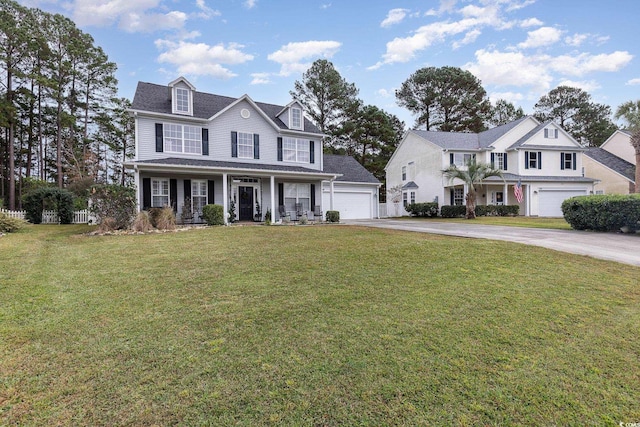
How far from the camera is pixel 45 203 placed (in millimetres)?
16625

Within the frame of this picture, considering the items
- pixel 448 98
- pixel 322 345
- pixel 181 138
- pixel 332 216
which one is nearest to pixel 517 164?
pixel 448 98

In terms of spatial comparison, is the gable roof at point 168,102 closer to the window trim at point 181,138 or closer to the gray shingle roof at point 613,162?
the window trim at point 181,138

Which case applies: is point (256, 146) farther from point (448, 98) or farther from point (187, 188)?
point (448, 98)

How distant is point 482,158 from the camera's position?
26000mm

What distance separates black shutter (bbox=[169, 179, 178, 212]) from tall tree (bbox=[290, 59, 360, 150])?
22110 millimetres

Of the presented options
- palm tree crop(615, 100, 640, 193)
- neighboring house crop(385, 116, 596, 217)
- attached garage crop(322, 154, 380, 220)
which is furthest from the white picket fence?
palm tree crop(615, 100, 640, 193)

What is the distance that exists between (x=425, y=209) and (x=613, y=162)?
2005 centimetres

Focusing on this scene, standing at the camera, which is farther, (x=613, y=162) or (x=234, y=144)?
(x=613, y=162)

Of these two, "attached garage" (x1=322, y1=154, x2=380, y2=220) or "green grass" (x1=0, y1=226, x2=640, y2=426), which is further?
"attached garage" (x1=322, y1=154, x2=380, y2=220)

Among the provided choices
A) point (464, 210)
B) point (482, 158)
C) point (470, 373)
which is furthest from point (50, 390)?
point (482, 158)

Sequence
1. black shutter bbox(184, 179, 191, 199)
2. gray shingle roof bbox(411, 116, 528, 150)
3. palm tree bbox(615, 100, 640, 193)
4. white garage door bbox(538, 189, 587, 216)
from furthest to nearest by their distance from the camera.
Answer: gray shingle roof bbox(411, 116, 528, 150) → white garage door bbox(538, 189, 587, 216) → palm tree bbox(615, 100, 640, 193) → black shutter bbox(184, 179, 191, 199)

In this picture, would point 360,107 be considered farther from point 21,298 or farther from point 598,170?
point 21,298

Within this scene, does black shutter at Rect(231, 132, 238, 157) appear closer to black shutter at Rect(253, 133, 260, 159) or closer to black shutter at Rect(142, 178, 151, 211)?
black shutter at Rect(253, 133, 260, 159)

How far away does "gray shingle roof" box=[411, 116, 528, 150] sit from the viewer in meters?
25.8
